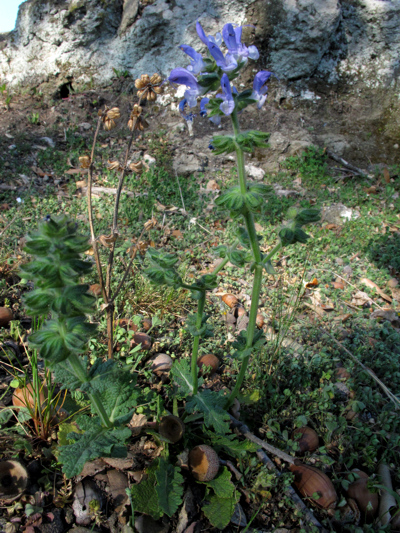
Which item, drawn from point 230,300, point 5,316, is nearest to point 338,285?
point 230,300

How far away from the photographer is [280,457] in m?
1.96

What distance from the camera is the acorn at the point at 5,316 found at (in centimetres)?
244

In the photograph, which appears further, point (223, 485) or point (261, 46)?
point (261, 46)

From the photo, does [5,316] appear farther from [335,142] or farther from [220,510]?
[335,142]

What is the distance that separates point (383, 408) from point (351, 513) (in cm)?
68

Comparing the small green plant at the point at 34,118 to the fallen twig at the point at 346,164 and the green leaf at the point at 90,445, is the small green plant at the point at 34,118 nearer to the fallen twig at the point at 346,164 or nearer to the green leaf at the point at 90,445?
the fallen twig at the point at 346,164

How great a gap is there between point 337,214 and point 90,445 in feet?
12.5

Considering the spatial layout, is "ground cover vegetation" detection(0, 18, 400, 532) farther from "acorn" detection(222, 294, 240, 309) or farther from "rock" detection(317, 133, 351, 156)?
"rock" detection(317, 133, 351, 156)

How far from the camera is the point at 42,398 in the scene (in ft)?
6.36

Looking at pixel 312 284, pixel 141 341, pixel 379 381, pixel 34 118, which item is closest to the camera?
pixel 379 381

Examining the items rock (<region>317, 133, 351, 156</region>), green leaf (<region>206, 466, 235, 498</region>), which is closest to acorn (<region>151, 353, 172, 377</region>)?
green leaf (<region>206, 466, 235, 498</region>)

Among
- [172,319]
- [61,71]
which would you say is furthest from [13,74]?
[172,319]

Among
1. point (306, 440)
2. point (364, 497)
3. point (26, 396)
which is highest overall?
point (26, 396)

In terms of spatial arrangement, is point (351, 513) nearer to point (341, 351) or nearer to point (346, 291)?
point (341, 351)
